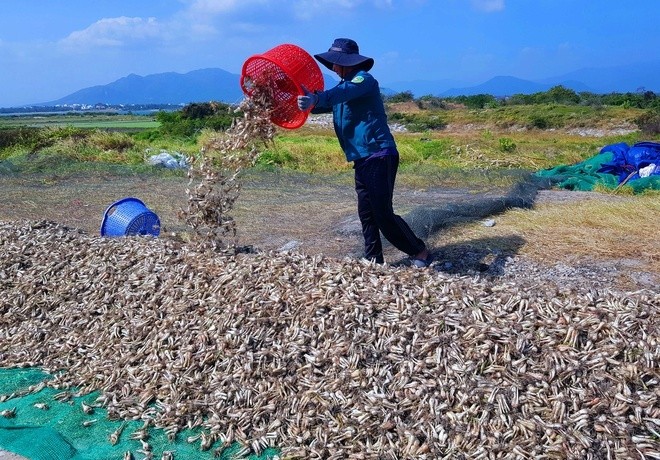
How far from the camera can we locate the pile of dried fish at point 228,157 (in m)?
4.26

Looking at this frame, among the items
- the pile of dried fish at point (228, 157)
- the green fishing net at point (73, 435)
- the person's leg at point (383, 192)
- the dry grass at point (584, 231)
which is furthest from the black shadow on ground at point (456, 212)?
the green fishing net at point (73, 435)

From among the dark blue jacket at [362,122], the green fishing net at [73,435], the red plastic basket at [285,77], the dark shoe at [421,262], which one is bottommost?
the green fishing net at [73,435]

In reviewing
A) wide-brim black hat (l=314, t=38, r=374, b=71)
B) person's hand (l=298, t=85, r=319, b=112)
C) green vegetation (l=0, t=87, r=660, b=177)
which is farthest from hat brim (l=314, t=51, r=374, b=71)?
green vegetation (l=0, t=87, r=660, b=177)

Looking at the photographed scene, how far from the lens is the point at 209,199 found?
4.40 m

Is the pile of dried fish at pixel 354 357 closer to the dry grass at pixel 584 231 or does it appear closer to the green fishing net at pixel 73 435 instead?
the green fishing net at pixel 73 435

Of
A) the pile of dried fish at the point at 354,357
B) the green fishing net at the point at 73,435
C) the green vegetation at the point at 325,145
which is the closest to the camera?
the pile of dried fish at the point at 354,357

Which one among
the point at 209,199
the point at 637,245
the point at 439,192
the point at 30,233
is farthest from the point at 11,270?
the point at 439,192

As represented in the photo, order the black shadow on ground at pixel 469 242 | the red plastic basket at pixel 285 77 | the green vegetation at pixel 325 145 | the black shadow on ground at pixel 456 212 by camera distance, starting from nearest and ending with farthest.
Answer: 1. the red plastic basket at pixel 285 77
2. the black shadow on ground at pixel 469 242
3. the black shadow on ground at pixel 456 212
4. the green vegetation at pixel 325 145

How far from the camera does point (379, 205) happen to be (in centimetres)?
417

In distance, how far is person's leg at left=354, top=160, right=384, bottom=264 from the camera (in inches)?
166

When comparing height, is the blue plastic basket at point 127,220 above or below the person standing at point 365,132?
below

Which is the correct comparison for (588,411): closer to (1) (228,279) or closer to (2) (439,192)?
(1) (228,279)

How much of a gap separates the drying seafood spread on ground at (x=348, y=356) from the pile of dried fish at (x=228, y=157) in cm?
51

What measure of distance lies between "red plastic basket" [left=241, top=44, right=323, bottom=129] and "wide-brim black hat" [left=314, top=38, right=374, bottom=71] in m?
0.10
